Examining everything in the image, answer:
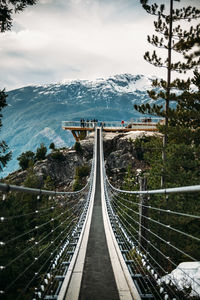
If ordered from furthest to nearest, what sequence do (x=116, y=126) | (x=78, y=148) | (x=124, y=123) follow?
(x=116, y=126), (x=124, y=123), (x=78, y=148)

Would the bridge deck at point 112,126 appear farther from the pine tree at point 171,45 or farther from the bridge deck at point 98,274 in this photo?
the bridge deck at point 98,274

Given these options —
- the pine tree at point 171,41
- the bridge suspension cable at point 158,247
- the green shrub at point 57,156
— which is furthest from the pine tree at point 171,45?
the green shrub at point 57,156

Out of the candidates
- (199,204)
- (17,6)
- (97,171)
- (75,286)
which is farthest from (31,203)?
(75,286)

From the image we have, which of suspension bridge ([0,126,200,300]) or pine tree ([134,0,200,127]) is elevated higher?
pine tree ([134,0,200,127])

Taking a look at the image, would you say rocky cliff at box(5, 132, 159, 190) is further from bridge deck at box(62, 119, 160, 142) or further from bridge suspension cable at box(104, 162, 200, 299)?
bridge suspension cable at box(104, 162, 200, 299)

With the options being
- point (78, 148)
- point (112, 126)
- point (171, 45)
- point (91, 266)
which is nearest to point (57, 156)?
point (78, 148)

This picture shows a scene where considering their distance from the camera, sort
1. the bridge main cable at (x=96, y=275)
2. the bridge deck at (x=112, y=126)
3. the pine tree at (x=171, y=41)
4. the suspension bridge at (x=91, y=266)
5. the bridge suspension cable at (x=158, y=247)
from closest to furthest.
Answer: the suspension bridge at (x=91, y=266), the bridge suspension cable at (x=158, y=247), the bridge main cable at (x=96, y=275), the pine tree at (x=171, y=41), the bridge deck at (x=112, y=126)

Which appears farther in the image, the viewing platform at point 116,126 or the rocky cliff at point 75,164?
the viewing platform at point 116,126

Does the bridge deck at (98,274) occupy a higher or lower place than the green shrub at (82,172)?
lower

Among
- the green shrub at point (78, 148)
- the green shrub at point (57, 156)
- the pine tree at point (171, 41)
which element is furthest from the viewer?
the green shrub at point (78, 148)

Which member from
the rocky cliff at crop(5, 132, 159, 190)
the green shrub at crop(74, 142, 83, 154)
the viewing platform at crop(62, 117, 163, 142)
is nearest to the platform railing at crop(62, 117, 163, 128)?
the viewing platform at crop(62, 117, 163, 142)

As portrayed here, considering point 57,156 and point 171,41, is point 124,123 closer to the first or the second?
point 57,156

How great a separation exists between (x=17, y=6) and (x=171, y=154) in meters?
7.90

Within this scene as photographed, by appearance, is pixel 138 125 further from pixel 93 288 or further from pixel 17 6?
pixel 93 288
